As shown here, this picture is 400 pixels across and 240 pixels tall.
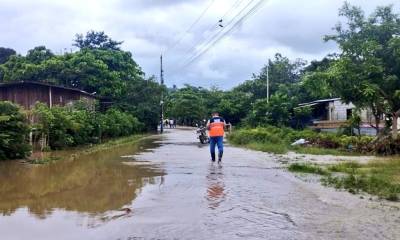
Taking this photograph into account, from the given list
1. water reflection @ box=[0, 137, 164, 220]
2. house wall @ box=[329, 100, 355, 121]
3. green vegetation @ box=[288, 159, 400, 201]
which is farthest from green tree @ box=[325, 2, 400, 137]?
house wall @ box=[329, 100, 355, 121]

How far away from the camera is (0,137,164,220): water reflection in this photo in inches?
339

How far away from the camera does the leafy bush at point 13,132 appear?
16622 mm

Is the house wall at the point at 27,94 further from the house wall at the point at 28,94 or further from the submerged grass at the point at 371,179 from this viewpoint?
the submerged grass at the point at 371,179

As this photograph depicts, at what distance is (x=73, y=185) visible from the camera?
11383 millimetres

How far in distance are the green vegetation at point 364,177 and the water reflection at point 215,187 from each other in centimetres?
239

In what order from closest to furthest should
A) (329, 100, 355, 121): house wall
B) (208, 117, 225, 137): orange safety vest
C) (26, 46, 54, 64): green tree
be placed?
(208, 117, 225, 137): orange safety vest
(329, 100, 355, 121): house wall
(26, 46, 54, 64): green tree

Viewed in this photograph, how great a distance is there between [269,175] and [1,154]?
9.47 metres

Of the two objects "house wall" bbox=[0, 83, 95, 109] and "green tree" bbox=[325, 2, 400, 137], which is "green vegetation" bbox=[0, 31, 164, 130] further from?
"green tree" bbox=[325, 2, 400, 137]

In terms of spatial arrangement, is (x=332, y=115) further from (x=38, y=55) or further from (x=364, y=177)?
(x=364, y=177)

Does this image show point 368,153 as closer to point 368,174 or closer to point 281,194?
point 368,174

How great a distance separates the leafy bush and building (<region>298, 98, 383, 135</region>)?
2160cm

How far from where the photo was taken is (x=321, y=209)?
26.6ft

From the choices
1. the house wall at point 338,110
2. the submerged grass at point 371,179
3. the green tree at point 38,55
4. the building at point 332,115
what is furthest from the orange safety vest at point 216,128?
the green tree at point 38,55

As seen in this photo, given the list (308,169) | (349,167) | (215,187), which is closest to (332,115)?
(349,167)
